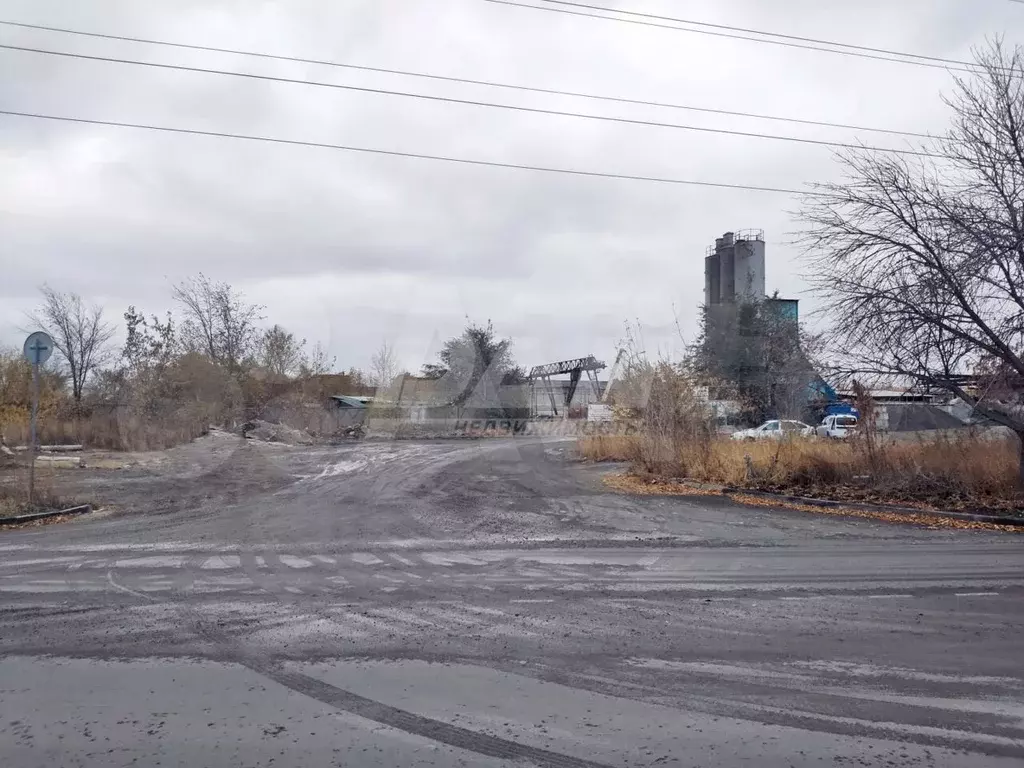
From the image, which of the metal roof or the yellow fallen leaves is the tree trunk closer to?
the yellow fallen leaves

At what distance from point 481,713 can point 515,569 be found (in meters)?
5.49

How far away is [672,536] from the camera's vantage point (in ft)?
46.6

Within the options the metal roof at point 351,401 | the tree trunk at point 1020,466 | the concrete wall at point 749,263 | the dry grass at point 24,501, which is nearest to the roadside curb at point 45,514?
the dry grass at point 24,501

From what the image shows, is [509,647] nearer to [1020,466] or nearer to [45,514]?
[45,514]

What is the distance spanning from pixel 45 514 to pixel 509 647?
44.1 feet

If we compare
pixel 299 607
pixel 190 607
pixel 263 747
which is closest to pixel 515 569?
pixel 299 607

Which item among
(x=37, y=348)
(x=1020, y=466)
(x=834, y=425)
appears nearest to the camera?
(x=37, y=348)

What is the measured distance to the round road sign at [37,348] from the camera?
17.1 meters

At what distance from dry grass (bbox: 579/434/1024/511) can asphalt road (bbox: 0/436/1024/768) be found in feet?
12.1

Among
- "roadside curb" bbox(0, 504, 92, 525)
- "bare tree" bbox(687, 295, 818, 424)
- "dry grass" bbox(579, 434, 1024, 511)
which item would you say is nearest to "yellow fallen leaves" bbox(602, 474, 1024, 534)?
"dry grass" bbox(579, 434, 1024, 511)

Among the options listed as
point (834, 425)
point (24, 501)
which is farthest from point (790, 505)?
point (24, 501)

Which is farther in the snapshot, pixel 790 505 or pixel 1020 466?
pixel 790 505

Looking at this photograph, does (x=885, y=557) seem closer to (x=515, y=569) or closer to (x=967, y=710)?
(x=515, y=569)

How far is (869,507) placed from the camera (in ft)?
59.6
